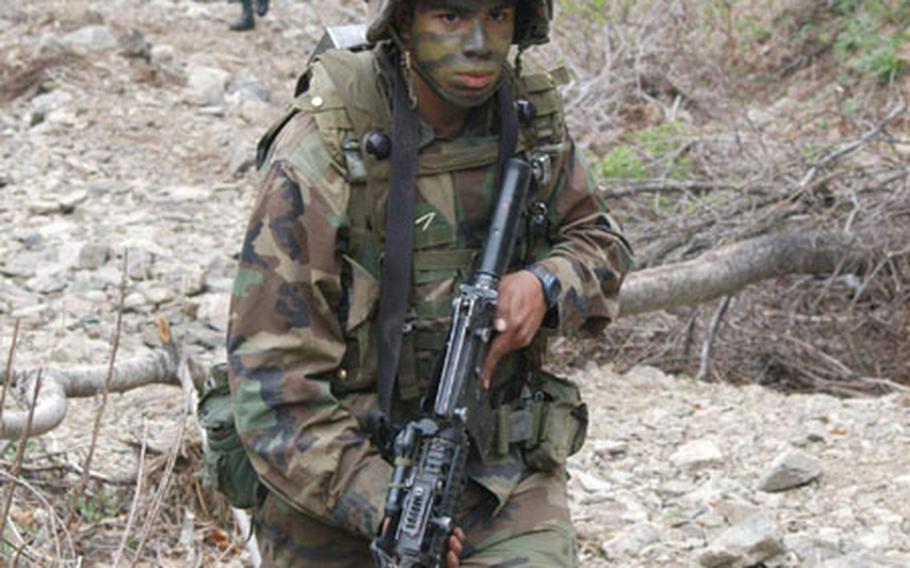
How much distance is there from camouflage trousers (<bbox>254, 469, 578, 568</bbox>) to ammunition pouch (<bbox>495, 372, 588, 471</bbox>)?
92 millimetres

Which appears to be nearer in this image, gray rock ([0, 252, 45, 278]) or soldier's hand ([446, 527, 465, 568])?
soldier's hand ([446, 527, 465, 568])

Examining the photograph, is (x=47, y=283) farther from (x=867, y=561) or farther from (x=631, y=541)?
(x=867, y=561)

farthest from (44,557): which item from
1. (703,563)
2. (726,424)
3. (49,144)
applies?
(49,144)

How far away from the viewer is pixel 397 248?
2656 millimetres

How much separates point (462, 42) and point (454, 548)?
86 centimetres

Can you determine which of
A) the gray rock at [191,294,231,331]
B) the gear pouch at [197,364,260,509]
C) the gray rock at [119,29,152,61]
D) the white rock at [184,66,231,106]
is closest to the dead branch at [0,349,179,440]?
the gear pouch at [197,364,260,509]

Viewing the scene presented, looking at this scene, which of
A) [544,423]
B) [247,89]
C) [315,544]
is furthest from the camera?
[247,89]

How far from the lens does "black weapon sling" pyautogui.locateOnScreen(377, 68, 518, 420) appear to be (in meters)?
2.65

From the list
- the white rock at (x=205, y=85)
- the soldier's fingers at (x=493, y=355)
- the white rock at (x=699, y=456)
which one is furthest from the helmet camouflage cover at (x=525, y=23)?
the white rock at (x=205, y=85)

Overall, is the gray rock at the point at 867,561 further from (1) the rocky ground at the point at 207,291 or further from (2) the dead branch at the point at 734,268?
(2) the dead branch at the point at 734,268

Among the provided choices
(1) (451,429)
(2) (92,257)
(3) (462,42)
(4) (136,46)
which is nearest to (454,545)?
(1) (451,429)

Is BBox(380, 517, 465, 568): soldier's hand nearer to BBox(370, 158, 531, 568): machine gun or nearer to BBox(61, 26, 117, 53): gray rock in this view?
BBox(370, 158, 531, 568): machine gun

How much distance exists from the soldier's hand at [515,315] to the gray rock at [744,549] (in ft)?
4.44

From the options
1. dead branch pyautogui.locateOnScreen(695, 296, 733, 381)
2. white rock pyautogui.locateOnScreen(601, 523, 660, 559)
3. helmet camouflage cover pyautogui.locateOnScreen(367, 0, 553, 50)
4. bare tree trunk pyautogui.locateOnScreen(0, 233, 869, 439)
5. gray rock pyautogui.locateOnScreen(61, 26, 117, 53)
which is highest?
helmet camouflage cover pyautogui.locateOnScreen(367, 0, 553, 50)
